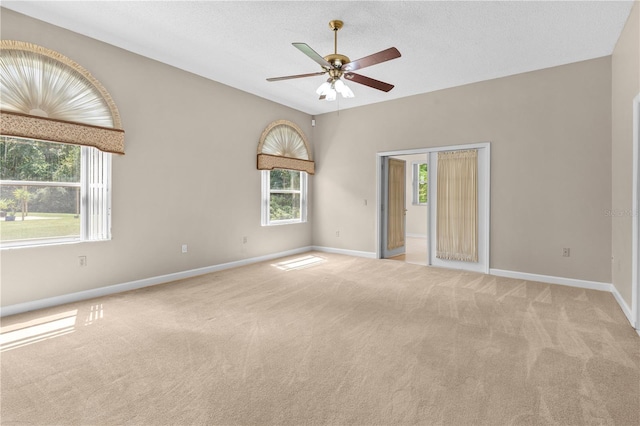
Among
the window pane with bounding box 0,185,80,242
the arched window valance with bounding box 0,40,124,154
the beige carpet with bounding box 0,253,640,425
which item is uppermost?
the arched window valance with bounding box 0,40,124,154

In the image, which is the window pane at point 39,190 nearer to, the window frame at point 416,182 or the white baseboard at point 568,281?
the white baseboard at point 568,281

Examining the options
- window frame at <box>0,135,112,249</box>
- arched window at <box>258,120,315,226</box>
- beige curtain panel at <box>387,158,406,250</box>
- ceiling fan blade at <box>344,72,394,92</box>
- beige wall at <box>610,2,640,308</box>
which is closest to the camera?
beige wall at <box>610,2,640,308</box>

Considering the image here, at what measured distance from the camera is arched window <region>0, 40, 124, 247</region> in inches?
129

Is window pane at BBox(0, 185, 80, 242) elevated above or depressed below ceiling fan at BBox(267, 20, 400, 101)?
below

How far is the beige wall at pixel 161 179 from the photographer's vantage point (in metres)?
3.53

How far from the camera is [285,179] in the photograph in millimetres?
6648

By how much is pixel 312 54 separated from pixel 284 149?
3625 mm

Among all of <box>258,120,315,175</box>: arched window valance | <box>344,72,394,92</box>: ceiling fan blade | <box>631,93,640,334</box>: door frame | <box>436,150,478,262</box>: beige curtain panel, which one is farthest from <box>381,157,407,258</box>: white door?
<box>631,93,640,334</box>: door frame

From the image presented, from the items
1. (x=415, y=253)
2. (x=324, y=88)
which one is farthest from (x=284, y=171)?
(x=415, y=253)

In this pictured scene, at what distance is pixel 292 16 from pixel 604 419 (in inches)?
160

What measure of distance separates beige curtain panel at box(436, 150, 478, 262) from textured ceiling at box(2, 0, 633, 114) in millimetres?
1393

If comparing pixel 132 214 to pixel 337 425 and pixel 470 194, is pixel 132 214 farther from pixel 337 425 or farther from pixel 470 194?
pixel 470 194

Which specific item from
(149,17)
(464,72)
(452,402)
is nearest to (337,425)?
(452,402)

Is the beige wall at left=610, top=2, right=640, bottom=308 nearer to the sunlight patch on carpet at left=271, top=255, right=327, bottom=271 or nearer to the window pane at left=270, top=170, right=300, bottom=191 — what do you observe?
the sunlight patch on carpet at left=271, top=255, right=327, bottom=271
